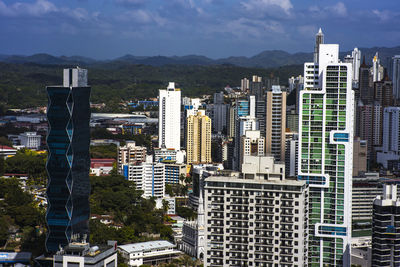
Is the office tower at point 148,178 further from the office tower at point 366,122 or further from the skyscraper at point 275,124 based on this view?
the office tower at point 366,122

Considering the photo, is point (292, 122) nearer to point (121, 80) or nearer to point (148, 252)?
point (148, 252)

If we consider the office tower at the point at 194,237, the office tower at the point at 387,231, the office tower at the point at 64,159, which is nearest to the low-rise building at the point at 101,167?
the office tower at the point at 194,237

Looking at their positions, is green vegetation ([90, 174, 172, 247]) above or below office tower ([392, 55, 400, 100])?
below

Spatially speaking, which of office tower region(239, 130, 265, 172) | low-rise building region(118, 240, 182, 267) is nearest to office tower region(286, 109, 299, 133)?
office tower region(239, 130, 265, 172)

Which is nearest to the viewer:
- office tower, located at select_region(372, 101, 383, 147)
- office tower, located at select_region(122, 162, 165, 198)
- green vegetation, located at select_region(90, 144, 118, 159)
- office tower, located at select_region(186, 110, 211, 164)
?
office tower, located at select_region(122, 162, 165, 198)

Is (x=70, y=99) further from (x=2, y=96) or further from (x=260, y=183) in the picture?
(x=2, y=96)

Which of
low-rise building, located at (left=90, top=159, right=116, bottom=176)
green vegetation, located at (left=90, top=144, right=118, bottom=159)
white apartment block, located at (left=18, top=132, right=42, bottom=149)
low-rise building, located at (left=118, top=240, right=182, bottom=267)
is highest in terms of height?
white apartment block, located at (left=18, top=132, right=42, bottom=149)

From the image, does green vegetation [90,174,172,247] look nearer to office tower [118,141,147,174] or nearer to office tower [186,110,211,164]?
office tower [118,141,147,174]

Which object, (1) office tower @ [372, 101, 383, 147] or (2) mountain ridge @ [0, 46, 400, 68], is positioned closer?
(1) office tower @ [372, 101, 383, 147]
